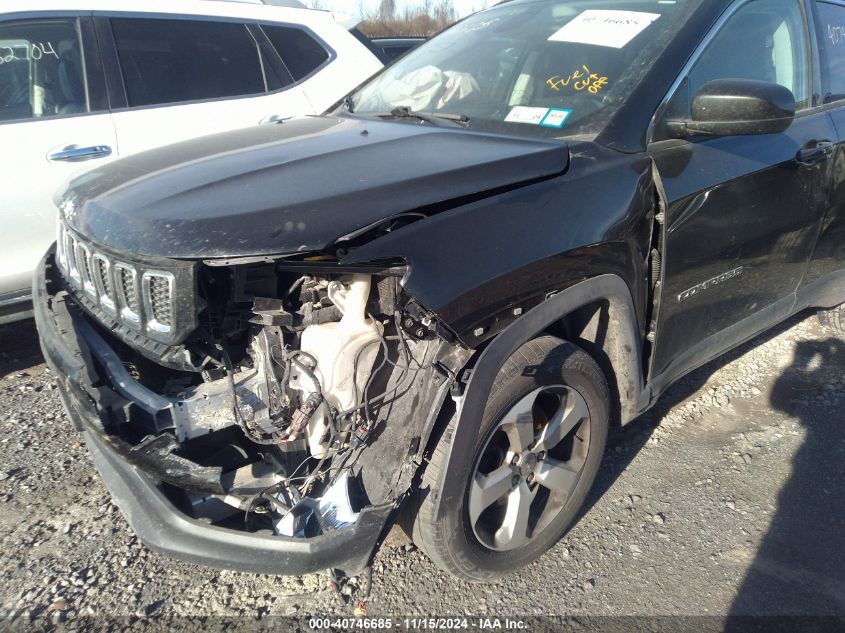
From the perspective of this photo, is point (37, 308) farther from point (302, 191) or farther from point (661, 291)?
point (661, 291)

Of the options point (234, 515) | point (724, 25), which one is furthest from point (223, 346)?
point (724, 25)

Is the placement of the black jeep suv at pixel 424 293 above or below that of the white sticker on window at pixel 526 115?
below

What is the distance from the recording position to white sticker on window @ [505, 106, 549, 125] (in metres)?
2.34

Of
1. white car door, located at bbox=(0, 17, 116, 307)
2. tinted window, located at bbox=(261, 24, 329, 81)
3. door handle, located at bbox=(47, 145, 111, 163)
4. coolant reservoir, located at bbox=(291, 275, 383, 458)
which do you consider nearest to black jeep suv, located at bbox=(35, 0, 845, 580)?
coolant reservoir, located at bbox=(291, 275, 383, 458)

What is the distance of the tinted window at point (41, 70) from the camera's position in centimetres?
344

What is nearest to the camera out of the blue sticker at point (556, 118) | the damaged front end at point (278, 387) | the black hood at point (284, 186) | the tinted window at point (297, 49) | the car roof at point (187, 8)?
the black hood at point (284, 186)

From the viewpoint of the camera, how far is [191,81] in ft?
13.2

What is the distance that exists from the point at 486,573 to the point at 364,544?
59 centimetres

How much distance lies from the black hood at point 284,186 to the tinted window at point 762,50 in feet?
3.04


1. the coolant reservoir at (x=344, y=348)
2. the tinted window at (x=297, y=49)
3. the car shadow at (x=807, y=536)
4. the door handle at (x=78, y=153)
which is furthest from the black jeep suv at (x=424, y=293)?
the tinted window at (x=297, y=49)

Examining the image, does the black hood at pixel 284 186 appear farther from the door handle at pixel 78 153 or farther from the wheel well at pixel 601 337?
the door handle at pixel 78 153

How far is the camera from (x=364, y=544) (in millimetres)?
1740

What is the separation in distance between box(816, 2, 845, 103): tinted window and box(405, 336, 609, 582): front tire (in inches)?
83.9

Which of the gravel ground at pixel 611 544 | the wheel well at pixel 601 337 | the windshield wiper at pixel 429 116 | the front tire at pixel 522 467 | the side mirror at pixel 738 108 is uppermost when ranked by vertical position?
the side mirror at pixel 738 108
